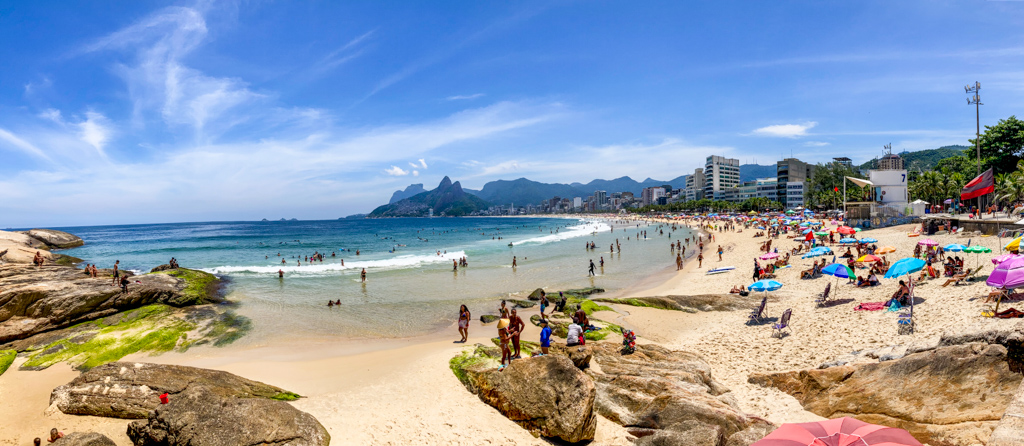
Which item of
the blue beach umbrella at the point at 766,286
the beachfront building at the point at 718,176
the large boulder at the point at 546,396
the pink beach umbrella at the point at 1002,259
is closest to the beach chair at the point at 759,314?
the blue beach umbrella at the point at 766,286

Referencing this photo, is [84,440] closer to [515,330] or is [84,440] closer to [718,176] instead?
[515,330]

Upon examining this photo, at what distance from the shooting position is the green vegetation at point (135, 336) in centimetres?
1211

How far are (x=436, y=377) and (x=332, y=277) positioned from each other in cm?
2319

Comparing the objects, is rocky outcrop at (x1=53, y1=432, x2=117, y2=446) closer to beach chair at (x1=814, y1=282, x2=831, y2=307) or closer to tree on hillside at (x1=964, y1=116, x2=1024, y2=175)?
beach chair at (x1=814, y1=282, x2=831, y2=307)

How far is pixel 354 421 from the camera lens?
7.74 meters

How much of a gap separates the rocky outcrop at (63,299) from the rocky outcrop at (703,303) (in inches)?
851

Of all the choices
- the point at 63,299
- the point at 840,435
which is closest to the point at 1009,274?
the point at 840,435

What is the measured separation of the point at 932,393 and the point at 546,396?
5706 millimetres

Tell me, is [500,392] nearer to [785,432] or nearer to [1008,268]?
[785,432]

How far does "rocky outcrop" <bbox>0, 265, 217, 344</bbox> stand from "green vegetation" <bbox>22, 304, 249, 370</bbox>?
652 mm

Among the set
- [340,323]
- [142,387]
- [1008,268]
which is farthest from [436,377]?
[1008,268]

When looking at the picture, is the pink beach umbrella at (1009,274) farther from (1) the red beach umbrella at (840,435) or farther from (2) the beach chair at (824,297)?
(1) the red beach umbrella at (840,435)

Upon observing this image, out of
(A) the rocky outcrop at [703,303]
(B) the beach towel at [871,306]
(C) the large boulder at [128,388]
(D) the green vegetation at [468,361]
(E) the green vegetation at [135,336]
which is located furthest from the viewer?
(A) the rocky outcrop at [703,303]

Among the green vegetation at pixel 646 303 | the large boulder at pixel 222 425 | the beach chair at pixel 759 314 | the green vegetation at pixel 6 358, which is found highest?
the large boulder at pixel 222 425
